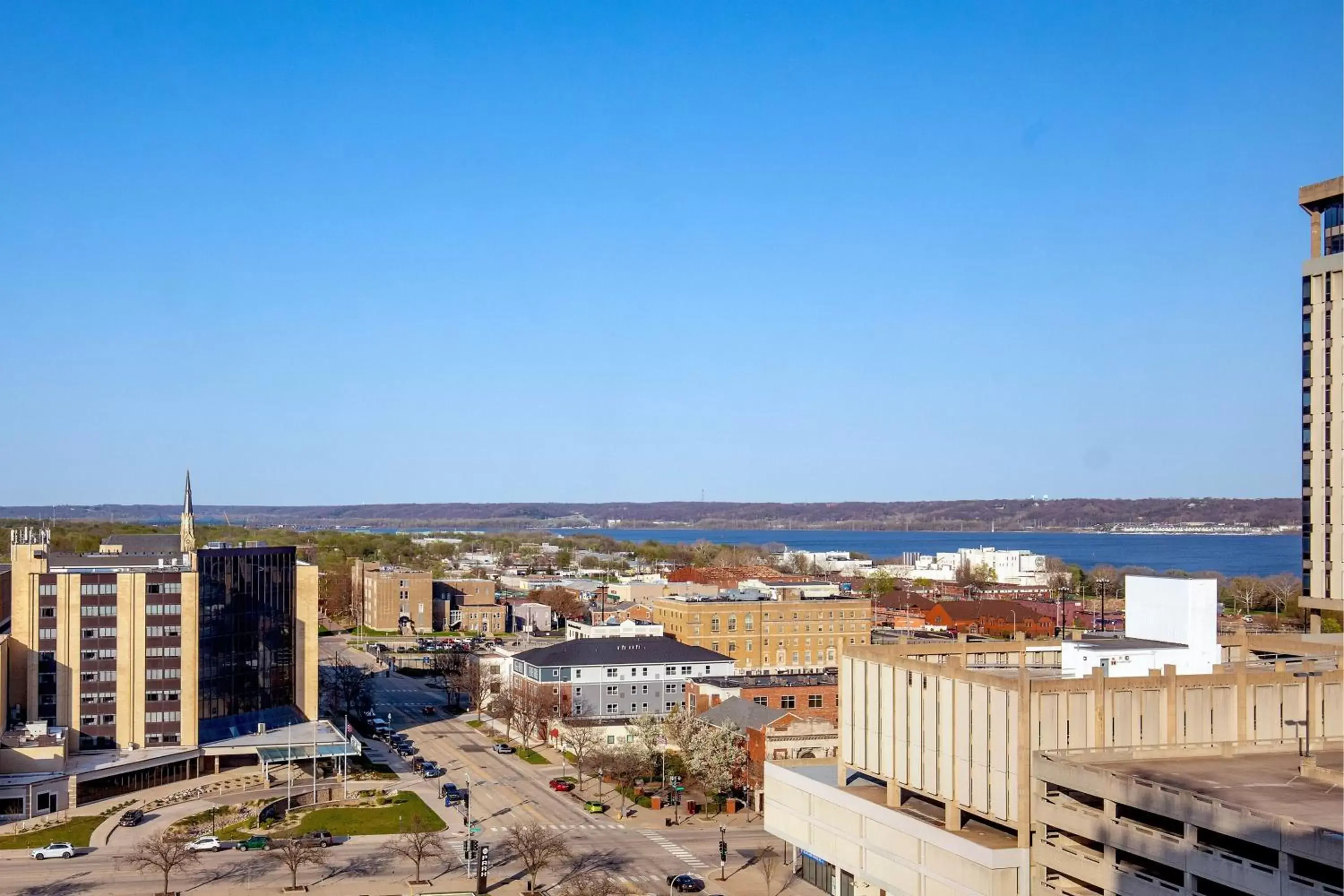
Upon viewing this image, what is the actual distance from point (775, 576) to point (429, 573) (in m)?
43.3

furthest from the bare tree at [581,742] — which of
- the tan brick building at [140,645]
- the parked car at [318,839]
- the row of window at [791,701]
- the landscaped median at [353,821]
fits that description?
the tan brick building at [140,645]

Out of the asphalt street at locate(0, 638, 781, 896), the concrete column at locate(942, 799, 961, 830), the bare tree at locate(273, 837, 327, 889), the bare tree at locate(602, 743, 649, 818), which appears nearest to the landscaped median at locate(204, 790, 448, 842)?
the asphalt street at locate(0, 638, 781, 896)

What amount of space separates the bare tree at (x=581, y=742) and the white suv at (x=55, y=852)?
2540cm

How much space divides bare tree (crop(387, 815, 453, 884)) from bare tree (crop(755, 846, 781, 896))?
12799mm

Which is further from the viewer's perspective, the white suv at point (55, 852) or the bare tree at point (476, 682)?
the bare tree at point (476, 682)

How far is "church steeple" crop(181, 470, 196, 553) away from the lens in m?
91.8

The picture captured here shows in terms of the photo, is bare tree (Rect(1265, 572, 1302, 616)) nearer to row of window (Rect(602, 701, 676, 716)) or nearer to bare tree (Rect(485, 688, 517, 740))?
row of window (Rect(602, 701, 676, 716))

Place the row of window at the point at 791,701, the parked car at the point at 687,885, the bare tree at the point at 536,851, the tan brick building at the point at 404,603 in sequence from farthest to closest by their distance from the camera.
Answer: the tan brick building at the point at 404,603, the row of window at the point at 791,701, the bare tree at the point at 536,851, the parked car at the point at 687,885

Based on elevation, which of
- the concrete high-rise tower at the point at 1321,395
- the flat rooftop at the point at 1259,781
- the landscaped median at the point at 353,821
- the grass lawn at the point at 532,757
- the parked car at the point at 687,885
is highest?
the concrete high-rise tower at the point at 1321,395

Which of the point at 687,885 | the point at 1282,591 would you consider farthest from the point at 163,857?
the point at 1282,591

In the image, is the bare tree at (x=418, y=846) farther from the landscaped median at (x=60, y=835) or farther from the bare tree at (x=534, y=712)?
the bare tree at (x=534, y=712)

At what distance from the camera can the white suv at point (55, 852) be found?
190 feet

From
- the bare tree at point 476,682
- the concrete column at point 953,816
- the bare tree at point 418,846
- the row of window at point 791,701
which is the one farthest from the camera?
the bare tree at point 476,682

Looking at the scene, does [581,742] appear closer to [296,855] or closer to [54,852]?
[296,855]
